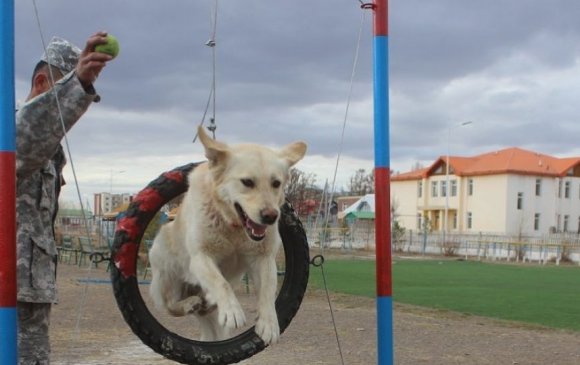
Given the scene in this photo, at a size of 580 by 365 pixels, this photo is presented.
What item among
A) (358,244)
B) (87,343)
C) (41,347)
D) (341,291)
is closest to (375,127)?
(41,347)

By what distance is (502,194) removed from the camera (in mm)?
60156

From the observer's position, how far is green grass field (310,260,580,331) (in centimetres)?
1539

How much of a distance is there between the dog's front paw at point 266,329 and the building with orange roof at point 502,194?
192 ft

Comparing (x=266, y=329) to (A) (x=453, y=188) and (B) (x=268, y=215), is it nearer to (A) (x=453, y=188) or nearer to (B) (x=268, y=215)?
(B) (x=268, y=215)

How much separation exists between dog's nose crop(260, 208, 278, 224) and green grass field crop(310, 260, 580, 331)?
11.3m

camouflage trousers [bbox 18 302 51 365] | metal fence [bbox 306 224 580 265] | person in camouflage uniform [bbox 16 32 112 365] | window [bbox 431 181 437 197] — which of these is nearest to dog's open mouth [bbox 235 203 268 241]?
person in camouflage uniform [bbox 16 32 112 365]

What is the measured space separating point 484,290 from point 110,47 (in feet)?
59.9

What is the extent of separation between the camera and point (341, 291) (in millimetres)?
19250

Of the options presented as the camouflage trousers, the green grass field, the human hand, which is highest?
the human hand

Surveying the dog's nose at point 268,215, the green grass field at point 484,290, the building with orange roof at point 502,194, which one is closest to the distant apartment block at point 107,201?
the green grass field at point 484,290

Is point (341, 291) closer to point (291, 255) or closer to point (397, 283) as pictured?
point (397, 283)

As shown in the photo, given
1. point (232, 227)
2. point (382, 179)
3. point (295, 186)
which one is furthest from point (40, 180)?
point (295, 186)

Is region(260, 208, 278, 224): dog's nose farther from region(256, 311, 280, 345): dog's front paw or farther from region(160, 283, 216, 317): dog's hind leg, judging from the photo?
region(160, 283, 216, 317): dog's hind leg

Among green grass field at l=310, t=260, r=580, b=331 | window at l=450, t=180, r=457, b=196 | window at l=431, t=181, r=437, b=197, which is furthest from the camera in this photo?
window at l=431, t=181, r=437, b=197
